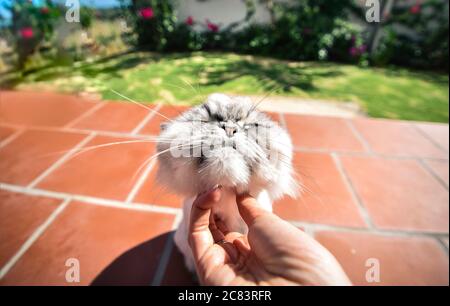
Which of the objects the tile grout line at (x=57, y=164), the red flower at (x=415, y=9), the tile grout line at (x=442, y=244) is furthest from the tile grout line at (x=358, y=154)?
the red flower at (x=415, y=9)

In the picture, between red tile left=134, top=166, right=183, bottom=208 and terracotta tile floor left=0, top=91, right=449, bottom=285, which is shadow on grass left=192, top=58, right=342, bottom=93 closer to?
terracotta tile floor left=0, top=91, right=449, bottom=285

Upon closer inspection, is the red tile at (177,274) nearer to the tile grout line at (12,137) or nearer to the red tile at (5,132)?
the tile grout line at (12,137)

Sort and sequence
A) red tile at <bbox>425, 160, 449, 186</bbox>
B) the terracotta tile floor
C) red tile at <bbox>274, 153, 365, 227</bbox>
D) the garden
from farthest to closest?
the garden
red tile at <bbox>425, 160, 449, 186</bbox>
red tile at <bbox>274, 153, 365, 227</bbox>
the terracotta tile floor

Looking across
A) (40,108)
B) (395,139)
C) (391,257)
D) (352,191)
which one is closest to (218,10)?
(40,108)

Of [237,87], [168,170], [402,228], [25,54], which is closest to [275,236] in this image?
[168,170]

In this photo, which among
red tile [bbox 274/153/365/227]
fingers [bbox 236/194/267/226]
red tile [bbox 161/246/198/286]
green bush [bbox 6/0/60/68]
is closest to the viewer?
fingers [bbox 236/194/267/226]

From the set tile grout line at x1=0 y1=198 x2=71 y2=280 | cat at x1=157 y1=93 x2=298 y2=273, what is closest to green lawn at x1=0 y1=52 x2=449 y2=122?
tile grout line at x1=0 y1=198 x2=71 y2=280
